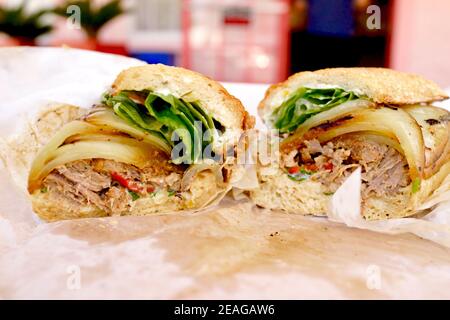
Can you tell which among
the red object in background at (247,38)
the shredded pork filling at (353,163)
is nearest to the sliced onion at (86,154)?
the shredded pork filling at (353,163)

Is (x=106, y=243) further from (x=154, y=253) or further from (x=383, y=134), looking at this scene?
(x=383, y=134)

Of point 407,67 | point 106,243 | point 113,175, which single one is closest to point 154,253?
point 106,243

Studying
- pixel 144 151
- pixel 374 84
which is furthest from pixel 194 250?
pixel 374 84

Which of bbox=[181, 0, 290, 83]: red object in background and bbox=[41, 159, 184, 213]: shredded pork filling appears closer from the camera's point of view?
bbox=[41, 159, 184, 213]: shredded pork filling

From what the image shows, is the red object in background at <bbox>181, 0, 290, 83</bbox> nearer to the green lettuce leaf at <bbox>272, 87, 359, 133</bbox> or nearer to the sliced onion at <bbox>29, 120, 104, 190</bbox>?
the green lettuce leaf at <bbox>272, 87, 359, 133</bbox>

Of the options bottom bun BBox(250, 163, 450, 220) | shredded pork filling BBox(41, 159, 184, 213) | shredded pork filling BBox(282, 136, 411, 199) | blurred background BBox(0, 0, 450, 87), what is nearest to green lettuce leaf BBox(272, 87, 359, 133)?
shredded pork filling BBox(282, 136, 411, 199)

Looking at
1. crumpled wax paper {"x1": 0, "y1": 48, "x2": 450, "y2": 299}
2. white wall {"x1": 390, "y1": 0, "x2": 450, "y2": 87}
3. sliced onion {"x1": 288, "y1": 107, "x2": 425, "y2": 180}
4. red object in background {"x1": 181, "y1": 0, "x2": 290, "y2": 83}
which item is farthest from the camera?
red object in background {"x1": 181, "y1": 0, "x2": 290, "y2": 83}
